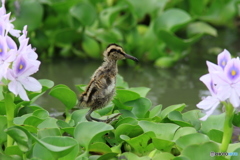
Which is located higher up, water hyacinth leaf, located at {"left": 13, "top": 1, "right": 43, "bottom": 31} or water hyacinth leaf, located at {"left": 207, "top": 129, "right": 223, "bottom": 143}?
water hyacinth leaf, located at {"left": 13, "top": 1, "right": 43, "bottom": 31}

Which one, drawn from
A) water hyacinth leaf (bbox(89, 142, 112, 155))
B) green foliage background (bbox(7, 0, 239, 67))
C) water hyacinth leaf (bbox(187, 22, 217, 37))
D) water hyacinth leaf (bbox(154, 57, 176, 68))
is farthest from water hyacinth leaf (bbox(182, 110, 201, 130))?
water hyacinth leaf (bbox(187, 22, 217, 37))

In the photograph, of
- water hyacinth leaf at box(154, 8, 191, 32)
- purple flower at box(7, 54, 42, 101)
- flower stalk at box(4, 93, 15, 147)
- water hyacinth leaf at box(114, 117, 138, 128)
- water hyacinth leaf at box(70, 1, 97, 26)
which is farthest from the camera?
water hyacinth leaf at box(70, 1, 97, 26)

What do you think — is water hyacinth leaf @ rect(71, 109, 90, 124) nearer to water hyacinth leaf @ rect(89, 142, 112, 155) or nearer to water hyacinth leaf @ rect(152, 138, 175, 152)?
water hyacinth leaf @ rect(89, 142, 112, 155)

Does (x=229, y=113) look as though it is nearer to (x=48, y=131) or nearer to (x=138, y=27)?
(x=48, y=131)

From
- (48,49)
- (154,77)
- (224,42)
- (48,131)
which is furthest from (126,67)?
(48,131)

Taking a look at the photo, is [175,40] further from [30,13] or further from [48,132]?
[48,132]

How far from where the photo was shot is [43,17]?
7.51 m

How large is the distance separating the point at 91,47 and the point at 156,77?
40.5 inches

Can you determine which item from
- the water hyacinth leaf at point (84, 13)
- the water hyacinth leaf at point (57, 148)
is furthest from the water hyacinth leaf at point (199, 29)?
the water hyacinth leaf at point (57, 148)

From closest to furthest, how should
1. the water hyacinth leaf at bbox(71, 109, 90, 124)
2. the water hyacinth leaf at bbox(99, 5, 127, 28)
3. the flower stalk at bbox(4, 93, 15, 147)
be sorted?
1. the flower stalk at bbox(4, 93, 15, 147)
2. the water hyacinth leaf at bbox(71, 109, 90, 124)
3. the water hyacinth leaf at bbox(99, 5, 127, 28)

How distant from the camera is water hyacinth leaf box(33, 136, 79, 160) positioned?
10.5 feet

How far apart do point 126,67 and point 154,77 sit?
544 mm

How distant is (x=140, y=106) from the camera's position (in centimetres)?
435

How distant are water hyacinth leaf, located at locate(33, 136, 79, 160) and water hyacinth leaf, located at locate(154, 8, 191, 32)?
355cm
